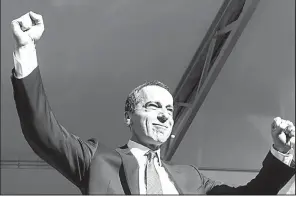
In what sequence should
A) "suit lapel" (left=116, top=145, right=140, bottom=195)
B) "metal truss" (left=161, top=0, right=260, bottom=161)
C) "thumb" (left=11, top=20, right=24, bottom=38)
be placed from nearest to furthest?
"thumb" (left=11, top=20, right=24, bottom=38)
"suit lapel" (left=116, top=145, right=140, bottom=195)
"metal truss" (left=161, top=0, right=260, bottom=161)

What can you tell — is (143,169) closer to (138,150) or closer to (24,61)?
(138,150)

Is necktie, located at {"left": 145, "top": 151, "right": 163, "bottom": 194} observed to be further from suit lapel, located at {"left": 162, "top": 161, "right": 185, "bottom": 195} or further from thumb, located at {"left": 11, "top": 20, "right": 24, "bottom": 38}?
thumb, located at {"left": 11, "top": 20, "right": 24, "bottom": 38}

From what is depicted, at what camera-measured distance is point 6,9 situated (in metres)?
→ 2.59

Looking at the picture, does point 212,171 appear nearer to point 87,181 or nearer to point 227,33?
point 227,33

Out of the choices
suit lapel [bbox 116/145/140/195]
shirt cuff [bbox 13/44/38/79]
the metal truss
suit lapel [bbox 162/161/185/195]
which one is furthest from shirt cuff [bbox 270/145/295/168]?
the metal truss

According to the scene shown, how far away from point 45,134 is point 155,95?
310 mm

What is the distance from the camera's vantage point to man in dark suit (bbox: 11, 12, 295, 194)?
91 centimetres

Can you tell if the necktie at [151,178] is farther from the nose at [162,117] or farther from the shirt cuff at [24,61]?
the shirt cuff at [24,61]

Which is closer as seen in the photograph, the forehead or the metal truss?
the forehead

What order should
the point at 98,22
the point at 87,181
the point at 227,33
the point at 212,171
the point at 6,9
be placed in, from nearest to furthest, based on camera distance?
1. the point at 87,181
2. the point at 6,9
3. the point at 98,22
4. the point at 227,33
5. the point at 212,171

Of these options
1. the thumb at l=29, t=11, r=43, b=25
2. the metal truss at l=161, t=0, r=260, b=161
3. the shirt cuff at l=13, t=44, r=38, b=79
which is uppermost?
the thumb at l=29, t=11, r=43, b=25

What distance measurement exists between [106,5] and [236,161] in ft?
7.27

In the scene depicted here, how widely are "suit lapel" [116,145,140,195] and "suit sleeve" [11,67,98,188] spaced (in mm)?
86

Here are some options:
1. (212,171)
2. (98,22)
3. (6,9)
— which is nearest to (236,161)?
(212,171)
